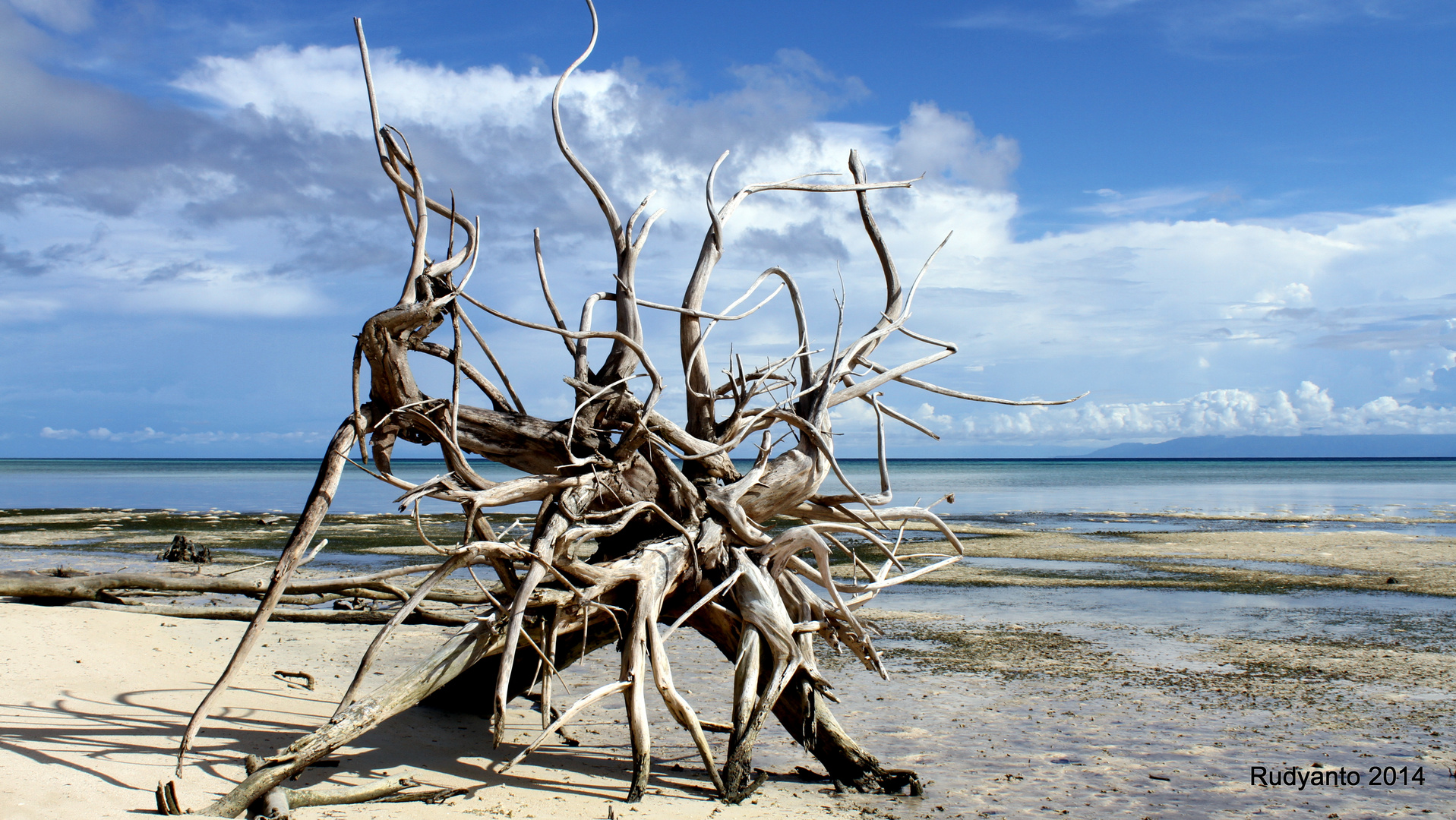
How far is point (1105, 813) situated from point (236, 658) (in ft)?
13.0

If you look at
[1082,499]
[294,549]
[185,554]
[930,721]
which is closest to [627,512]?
[294,549]

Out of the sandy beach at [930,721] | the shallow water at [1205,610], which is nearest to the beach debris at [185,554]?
the sandy beach at [930,721]

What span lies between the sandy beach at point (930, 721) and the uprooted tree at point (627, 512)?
33 centimetres

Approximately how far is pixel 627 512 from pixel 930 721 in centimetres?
276

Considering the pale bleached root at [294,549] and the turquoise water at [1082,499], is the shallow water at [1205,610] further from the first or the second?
the turquoise water at [1082,499]

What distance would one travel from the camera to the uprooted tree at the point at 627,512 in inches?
159

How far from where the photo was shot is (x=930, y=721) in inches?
240

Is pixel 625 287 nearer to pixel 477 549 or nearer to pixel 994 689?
pixel 477 549

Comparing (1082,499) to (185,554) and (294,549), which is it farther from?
(294,549)

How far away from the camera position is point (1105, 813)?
450 centimetres

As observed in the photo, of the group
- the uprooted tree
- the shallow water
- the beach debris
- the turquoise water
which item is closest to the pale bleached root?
the uprooted tree

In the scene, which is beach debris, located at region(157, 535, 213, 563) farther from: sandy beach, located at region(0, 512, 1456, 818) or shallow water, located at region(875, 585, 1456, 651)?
shallow water, located at region(875, 585, 1456, 651)

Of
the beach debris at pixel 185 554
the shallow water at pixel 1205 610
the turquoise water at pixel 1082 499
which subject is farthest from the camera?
the turquoise water at pixel 1082 499

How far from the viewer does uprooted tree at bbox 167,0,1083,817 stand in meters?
4.04
